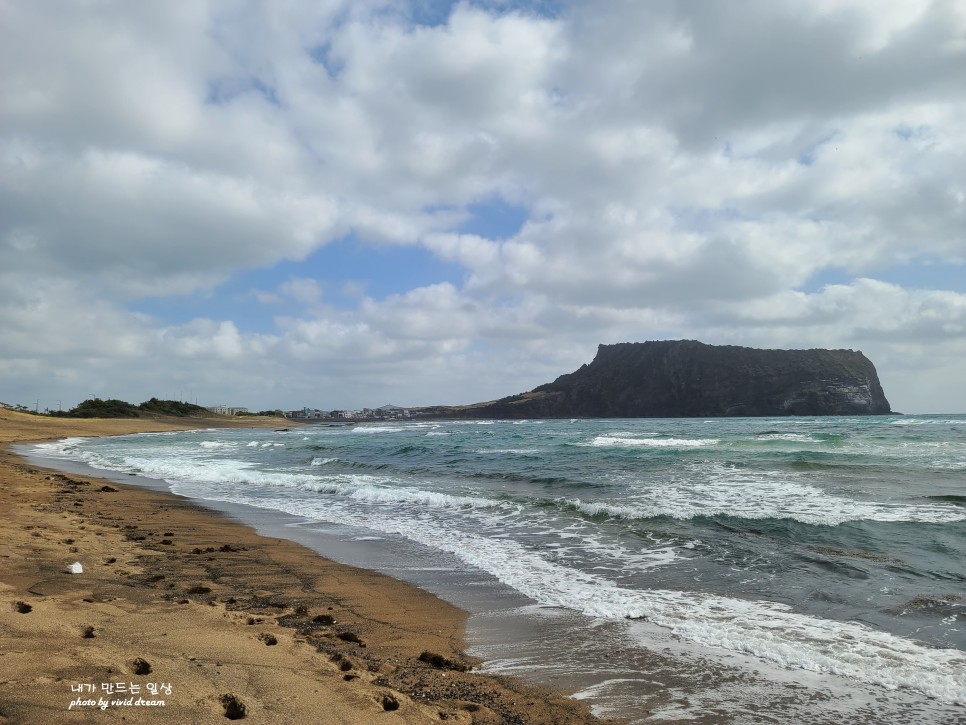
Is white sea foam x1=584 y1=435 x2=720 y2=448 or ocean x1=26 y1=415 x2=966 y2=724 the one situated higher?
ocean x1=26 y1=415 x2=966 y2=724

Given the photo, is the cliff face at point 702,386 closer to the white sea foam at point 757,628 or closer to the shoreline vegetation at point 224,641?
the white sea foam at point 757,628

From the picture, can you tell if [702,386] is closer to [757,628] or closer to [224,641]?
[757,628]

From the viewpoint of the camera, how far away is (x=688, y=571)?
25.0ft

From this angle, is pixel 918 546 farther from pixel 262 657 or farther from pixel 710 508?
pixel 262 657

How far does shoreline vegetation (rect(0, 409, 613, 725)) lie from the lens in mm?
3268

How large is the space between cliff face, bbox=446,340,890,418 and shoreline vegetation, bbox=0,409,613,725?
135 meters

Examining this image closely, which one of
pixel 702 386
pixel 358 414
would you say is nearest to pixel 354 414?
pixel 358 414

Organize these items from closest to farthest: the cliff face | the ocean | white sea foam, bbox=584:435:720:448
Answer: the ocean
white sea foam, bbox=584:435:720:448
the cliff face

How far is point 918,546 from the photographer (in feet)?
28.6

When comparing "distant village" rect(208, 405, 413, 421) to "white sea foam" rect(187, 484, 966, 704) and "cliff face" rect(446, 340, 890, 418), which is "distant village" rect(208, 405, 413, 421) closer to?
"cliff face" rect(446, 340, 890, 418)

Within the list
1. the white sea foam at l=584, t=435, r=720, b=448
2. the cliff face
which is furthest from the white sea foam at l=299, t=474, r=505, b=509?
the cliff face

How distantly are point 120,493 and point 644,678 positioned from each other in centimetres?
1466

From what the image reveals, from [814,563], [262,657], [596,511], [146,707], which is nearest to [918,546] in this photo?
[814,563]

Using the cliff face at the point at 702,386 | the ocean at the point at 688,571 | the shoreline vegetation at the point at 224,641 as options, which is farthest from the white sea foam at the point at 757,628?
the cliff face at the point at 702,386
